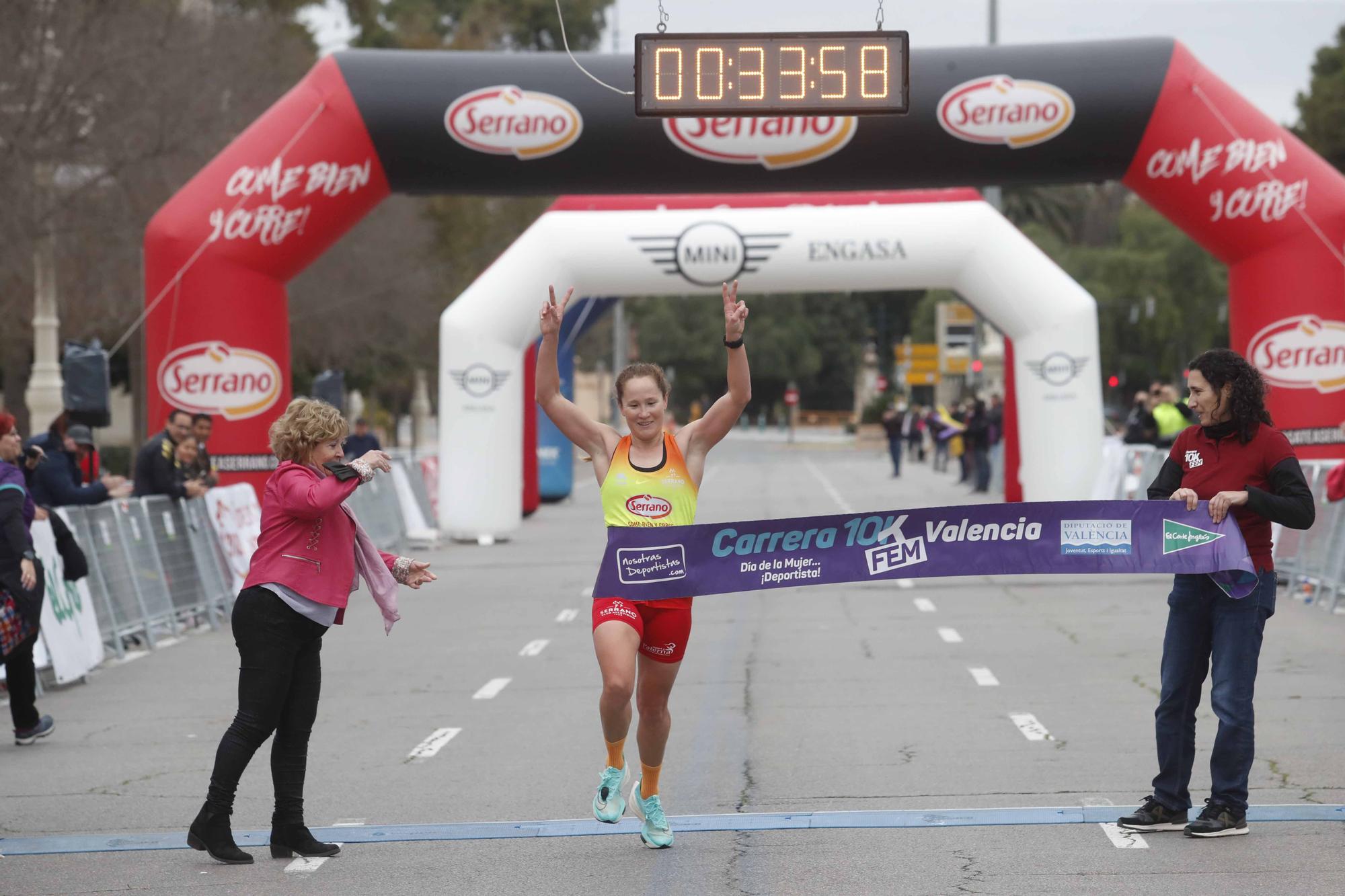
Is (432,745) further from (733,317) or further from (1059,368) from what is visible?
(1059,368)

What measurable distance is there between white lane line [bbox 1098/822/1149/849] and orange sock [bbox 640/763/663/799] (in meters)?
1.71

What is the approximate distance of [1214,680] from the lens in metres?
6.57

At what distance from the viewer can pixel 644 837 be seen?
6445mm

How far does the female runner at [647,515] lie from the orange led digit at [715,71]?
132 inches

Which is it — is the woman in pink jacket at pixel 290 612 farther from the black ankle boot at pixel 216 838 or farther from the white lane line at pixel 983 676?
the white lane line at pixel 983 676

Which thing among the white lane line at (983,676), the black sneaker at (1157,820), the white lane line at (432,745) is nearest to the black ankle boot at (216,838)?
the white lane line at (432,745)

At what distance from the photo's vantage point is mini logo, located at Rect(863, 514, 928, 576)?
7082 millimetres

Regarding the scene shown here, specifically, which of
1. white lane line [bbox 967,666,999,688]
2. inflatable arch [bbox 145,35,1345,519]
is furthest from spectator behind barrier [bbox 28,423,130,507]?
white lane line [bbox 967,666,999,688]

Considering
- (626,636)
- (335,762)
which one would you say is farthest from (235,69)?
(626,636)

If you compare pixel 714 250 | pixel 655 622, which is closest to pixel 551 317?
pixel 655 622

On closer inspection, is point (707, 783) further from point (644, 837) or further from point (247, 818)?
point (247, 818)

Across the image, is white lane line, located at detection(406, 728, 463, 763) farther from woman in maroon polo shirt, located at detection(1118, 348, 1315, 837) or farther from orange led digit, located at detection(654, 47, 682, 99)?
orange led digit, located at detection(654, 47, 682, 99)

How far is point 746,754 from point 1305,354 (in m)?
10.1

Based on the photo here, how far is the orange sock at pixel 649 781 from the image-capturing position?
21.1 ft
